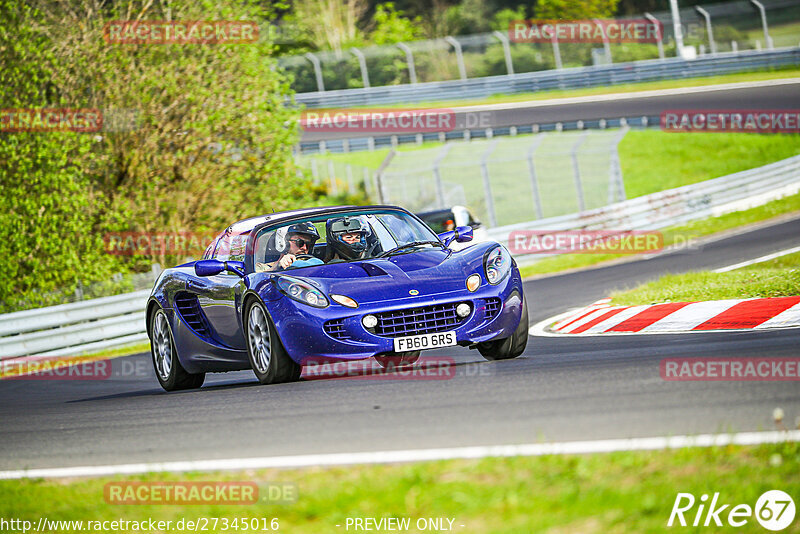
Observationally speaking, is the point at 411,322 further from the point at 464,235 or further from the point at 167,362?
the point at 167,362

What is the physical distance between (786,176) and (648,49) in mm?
19934

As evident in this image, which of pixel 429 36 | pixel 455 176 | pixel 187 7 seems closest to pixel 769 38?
pixel 455 176

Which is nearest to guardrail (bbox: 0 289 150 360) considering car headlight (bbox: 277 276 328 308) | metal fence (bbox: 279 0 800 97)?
car headlight (bbox: 277 276 328 308)

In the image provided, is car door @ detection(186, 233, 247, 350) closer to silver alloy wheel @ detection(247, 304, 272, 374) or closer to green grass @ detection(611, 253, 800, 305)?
silver alloy wheel @ detection(247, 304, 272, 374)

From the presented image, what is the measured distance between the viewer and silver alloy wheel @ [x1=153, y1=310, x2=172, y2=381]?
1056 cm

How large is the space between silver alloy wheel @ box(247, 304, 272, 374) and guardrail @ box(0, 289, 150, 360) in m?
8.79

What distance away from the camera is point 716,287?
1230cm

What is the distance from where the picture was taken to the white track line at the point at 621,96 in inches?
1563

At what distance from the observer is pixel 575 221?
78.0ft

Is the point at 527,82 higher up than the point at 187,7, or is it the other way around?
the point at 187,7

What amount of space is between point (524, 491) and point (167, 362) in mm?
6696

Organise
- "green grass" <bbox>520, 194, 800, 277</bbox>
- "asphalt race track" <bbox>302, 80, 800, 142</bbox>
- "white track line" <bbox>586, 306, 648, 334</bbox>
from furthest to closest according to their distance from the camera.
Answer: "asphalt race track" <bbox>302, 80, 800, 142</bbox> → "green grass" <bbox>520, 194, 800, 277</bbox> → "white track line" <bbox>586, 306, 648, 334</bbox>

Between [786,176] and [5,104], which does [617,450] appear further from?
[786,176]

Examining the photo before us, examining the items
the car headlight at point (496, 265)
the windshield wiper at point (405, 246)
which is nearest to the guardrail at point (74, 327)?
the windshield wiper at point (405, 246)
